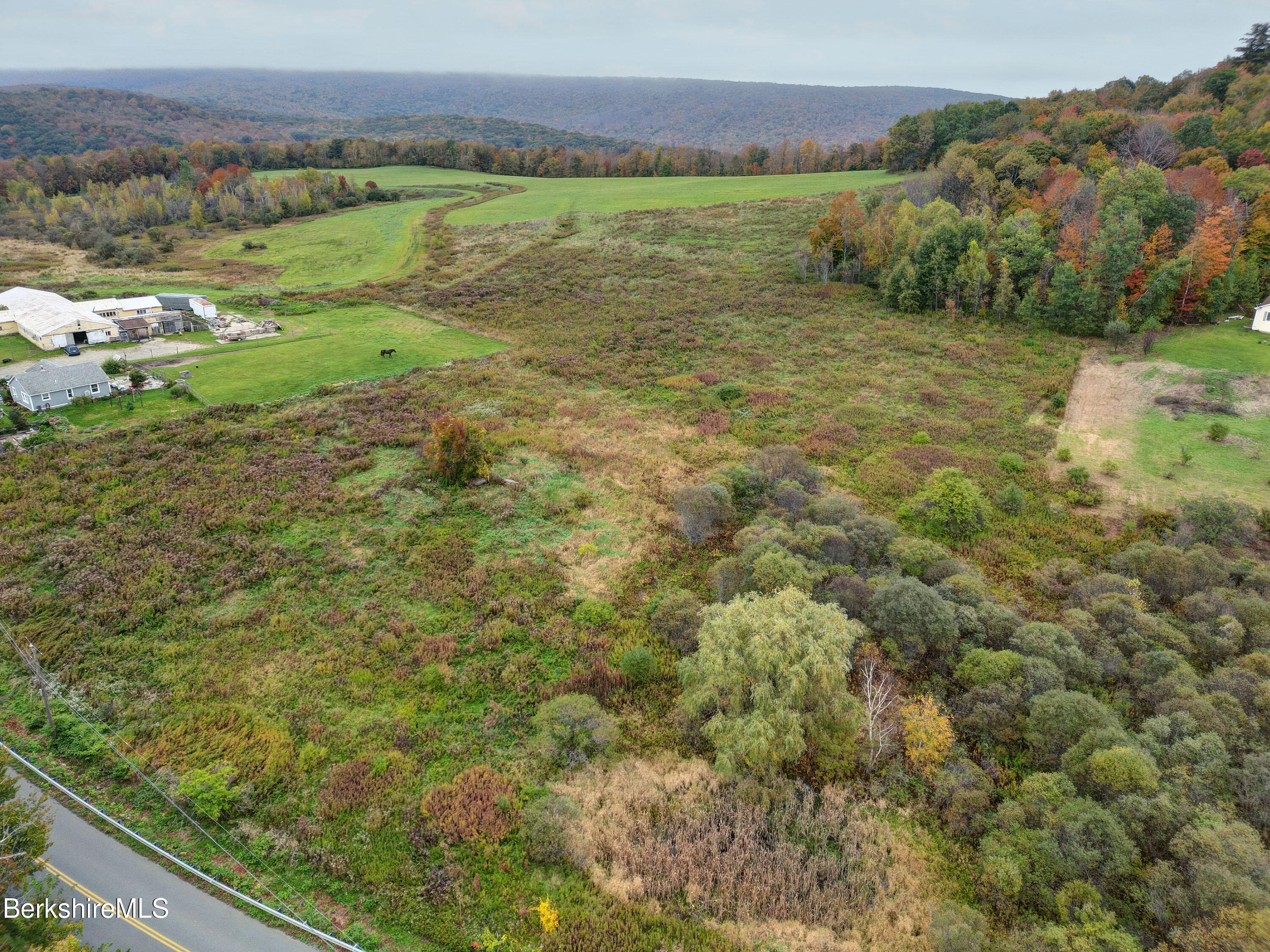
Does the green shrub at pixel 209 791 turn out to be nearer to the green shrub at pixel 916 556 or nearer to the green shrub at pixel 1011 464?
the green shrub at pixel 916 556

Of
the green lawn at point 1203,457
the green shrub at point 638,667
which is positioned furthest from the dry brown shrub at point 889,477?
the green shrub at point 638,667

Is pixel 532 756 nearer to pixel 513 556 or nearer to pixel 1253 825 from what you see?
pixel 513 556

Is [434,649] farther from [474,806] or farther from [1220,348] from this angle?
[1220,348]

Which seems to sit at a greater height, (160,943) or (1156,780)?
(1156,780)

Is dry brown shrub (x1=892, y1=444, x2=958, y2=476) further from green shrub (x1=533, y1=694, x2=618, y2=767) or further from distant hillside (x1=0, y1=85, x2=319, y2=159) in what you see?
distant hillside (x1=0, y1=85, x2=319, y2=159)

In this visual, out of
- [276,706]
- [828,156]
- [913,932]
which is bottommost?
[276,706]

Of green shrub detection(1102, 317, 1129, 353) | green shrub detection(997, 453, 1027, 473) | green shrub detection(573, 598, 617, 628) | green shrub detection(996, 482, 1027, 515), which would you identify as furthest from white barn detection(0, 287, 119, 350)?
green shrub detection(1102, 317, 1129, 353)

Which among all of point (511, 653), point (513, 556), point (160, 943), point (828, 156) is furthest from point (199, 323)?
point (828, 156)
